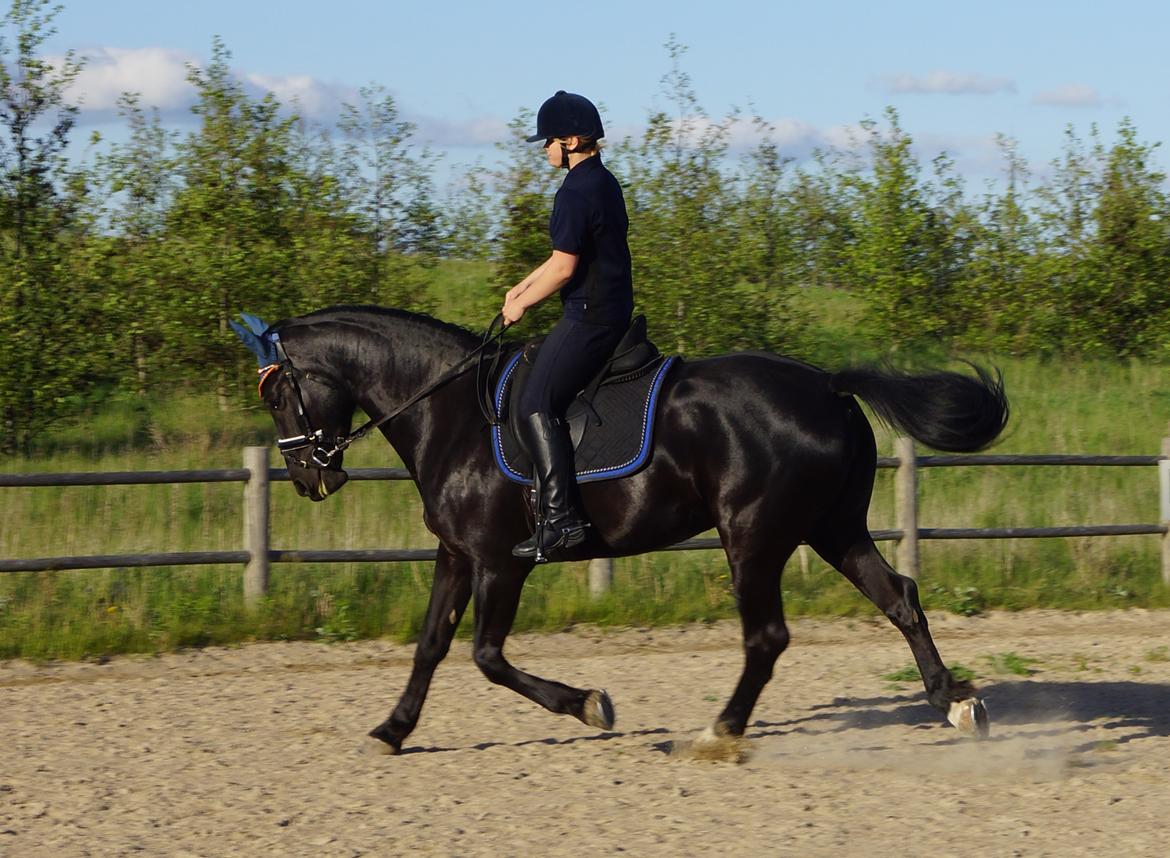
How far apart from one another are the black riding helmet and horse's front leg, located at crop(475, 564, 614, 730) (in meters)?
1.90

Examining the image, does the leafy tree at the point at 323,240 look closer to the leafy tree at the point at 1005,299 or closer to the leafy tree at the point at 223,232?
the leafy tree at the point at 223,232

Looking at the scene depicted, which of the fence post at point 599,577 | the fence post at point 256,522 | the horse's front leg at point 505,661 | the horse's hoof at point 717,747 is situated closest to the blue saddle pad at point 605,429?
the horse's front leg at point 505,661

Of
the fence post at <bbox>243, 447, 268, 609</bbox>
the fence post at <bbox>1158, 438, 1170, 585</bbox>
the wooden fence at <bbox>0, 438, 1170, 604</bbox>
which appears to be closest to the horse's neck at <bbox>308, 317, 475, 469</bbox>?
the wooden fence at <bbox>0, 438, 1170, 604</bbox>

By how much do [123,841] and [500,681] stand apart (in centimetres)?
190

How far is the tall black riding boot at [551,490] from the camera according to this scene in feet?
19.6

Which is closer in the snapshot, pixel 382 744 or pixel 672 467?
pixel 672 467

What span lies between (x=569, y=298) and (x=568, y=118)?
0.77m

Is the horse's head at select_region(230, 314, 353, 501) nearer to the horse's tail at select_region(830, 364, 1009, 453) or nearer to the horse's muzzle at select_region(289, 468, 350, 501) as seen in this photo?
the horse's muzzle at select_region(289, 468, 350, 501)

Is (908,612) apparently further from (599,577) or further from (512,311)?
(599,577)

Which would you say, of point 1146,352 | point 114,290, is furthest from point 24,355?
point 1146,352

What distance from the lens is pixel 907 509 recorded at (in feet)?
35.6

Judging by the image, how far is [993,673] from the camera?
833 cm

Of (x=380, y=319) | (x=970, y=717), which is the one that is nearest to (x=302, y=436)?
(x=380, y=319)

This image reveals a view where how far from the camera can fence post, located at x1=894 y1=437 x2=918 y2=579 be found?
10852 millimetres
